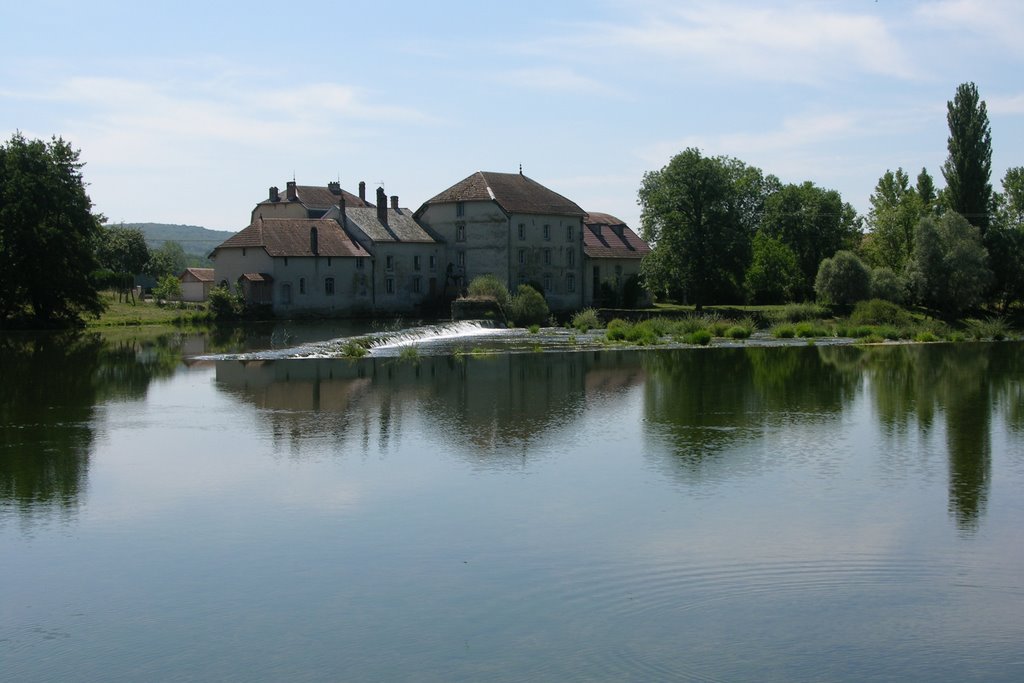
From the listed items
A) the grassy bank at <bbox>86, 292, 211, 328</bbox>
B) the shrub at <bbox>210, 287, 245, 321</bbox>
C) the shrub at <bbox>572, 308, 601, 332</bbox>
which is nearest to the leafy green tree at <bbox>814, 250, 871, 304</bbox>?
the shrub at <bbox>572, 308, 601, 332</bbox>

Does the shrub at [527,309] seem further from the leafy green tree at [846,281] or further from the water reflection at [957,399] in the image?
the water reflection at [957,399]

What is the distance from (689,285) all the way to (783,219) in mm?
19458

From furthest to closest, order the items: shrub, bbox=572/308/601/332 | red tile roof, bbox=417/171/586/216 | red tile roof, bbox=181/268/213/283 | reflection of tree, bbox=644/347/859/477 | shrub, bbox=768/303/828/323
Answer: red tile roof, bbox=181/268/213/283, red tile roof, bbox=417/171/586/216, shrub, bbox=768/303/828/323, shrub, bbox=572/308/601/332, reflection of tree, bbox=644/347/859/477

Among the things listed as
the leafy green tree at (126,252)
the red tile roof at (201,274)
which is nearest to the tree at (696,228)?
the red tile roof at (201,274)

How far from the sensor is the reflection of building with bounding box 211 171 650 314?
65312mm

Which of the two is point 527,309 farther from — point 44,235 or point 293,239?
point 44,235

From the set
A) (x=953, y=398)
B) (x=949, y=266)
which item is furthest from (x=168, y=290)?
(x=953, y=398)

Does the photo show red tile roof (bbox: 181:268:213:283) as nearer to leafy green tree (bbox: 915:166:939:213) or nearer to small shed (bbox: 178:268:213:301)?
small shed (bbox: 178:268:213:301)

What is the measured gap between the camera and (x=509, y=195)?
70500 millimetres

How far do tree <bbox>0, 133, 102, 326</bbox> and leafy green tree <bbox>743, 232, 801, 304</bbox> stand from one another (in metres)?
39.2

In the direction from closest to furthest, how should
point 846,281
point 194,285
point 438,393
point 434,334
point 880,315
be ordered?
point 438,393 < point 434,334 < point 880,315 < point 846,281 < point 194,285

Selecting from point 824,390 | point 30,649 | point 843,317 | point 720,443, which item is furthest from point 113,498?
point 843,317

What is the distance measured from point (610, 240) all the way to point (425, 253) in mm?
13854

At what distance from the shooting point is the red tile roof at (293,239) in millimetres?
64938
